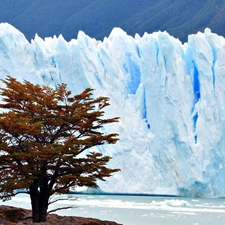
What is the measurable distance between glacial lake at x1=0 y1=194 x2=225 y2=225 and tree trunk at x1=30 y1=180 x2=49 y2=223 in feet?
16.3

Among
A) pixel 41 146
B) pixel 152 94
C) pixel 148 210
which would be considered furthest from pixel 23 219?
pixel 152 94

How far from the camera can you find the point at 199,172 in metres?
23.4

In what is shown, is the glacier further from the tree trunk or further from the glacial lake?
the tree trunk

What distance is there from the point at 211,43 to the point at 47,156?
17.7 meters

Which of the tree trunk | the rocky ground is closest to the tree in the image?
the tree trunk

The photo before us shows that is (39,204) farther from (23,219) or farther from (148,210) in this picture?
(148,210)

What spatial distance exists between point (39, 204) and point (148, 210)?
9139 millimetres

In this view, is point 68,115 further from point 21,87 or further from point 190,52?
point 190,52

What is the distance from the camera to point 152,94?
24.8 metres

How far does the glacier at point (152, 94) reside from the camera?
→ 23.5 metres

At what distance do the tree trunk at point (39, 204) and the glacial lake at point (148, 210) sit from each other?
4976 millimetres

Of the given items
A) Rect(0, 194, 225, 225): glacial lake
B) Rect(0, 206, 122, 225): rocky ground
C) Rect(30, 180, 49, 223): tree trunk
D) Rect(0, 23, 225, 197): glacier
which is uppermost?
Rect(0, 23, 225, 197): glacier

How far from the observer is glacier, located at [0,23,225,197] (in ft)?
76.9

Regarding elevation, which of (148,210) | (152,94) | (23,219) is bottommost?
(23,219)
